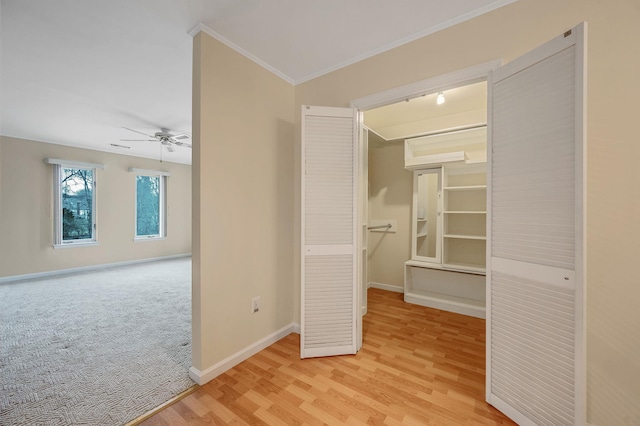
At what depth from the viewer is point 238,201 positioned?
202cm

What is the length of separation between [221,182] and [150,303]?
2629mm

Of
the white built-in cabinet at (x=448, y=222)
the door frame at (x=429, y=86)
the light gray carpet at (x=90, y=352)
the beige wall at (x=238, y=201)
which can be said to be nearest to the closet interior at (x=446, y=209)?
the white built-in cabinet at (x=448, y=222)

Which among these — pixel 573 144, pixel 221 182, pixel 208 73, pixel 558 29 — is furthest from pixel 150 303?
pixel 558 29

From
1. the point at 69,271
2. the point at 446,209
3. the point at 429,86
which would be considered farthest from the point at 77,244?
the point at 446,209

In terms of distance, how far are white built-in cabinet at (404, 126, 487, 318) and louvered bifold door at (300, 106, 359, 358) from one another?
158 cm

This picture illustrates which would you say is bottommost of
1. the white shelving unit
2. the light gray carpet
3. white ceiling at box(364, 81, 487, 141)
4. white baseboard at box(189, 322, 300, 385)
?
the light gray carpet

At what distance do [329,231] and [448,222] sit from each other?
2.23m

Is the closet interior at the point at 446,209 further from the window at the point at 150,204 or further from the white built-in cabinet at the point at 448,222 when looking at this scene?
the window at the point at 150,204

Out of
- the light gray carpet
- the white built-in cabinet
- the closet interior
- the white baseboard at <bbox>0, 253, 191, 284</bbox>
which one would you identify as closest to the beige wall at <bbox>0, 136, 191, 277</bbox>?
the white baseboard at <bbox>0, 253, 191, 284</bbox>

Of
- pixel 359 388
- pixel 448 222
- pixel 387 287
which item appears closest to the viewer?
pixel 359 388

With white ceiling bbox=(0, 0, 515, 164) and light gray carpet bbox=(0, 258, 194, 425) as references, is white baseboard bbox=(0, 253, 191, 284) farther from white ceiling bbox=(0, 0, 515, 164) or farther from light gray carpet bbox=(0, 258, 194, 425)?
white ceiling bbox=(0, 0, 515, 164)

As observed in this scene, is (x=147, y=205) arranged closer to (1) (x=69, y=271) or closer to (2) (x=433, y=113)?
(1) (x=69, y=271)

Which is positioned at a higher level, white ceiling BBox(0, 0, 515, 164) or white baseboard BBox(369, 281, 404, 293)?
white ceiling BBox(0, 0, 515, 164)

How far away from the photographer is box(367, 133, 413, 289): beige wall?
378 cm
